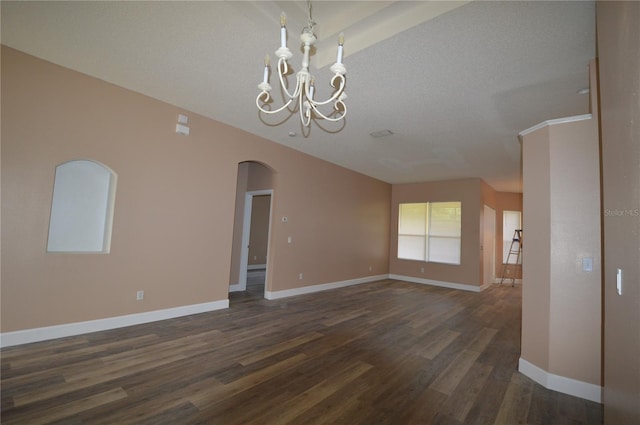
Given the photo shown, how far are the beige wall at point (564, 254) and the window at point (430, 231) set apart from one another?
5.00 meters

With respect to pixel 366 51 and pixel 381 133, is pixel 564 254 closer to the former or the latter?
pixel 366 51

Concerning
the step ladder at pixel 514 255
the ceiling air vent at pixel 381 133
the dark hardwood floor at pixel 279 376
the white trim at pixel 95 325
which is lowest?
the dark hardwood floor at pixel 279 376

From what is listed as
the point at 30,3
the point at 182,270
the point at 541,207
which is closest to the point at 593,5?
the point at 541,207

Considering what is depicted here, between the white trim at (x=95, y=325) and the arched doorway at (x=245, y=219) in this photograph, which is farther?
the arched doorway at (x=245, y=219)

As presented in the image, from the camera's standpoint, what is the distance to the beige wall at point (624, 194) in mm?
911

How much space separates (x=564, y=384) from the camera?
96.0 inches

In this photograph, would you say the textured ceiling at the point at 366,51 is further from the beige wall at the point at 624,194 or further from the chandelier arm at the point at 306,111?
the beige wall at the point at 624,194

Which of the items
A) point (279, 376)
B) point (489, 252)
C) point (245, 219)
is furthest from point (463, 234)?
point (279, 376)

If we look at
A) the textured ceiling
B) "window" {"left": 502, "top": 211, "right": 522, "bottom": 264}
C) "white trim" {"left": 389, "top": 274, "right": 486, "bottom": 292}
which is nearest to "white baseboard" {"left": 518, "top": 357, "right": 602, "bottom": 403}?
the textured ceiling

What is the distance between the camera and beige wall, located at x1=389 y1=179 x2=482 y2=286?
7059 millimetres

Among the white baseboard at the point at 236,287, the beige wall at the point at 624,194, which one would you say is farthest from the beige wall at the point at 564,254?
the white baseboard at the point at 236,287

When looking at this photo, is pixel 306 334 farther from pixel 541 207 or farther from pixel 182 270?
pixel 541 207

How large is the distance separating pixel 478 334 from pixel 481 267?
3.81 metres

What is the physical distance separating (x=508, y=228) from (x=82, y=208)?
10.8 meters
